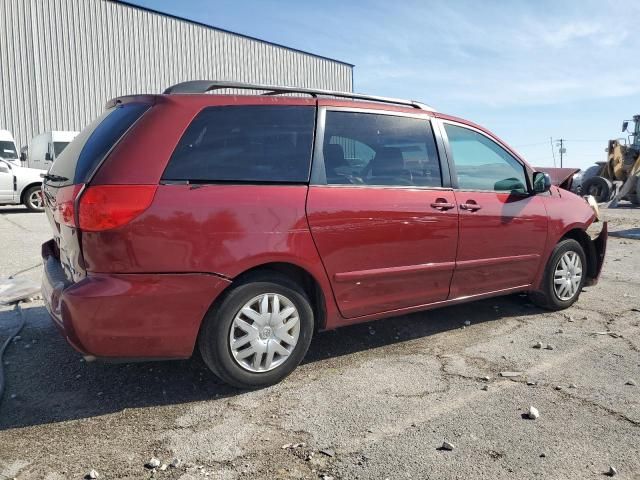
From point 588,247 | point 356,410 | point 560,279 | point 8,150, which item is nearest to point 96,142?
point 356,410

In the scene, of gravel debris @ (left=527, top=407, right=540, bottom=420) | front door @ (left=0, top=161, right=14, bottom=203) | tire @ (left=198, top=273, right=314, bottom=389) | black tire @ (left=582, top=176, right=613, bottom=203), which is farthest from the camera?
black tire @ (left=582, top=176, right=613, bottom=203)

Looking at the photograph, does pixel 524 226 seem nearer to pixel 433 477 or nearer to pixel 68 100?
pixel 433 477

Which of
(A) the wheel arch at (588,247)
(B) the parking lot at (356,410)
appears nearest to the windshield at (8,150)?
(B) the parking lot at (356,410)

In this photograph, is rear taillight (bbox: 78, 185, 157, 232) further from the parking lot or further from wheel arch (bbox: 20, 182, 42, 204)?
wheel arch (bbox: 20, 182, 42, 204)

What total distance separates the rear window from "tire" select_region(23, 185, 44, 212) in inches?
461

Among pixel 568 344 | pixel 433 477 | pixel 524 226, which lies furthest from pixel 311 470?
pixel 524 226

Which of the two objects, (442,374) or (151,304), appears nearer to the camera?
(151,304)

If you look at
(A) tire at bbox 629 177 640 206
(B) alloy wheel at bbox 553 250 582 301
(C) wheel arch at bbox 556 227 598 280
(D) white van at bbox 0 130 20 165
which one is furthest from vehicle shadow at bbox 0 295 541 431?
(A) tire at bbox 629 177 640 206

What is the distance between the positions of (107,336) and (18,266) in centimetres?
451

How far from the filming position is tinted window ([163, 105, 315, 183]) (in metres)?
3.01

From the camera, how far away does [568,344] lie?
413 cm

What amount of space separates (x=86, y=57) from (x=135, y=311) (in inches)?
859

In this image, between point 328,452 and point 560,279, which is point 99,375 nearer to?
point 328,452

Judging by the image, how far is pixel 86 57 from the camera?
70.5 ft
